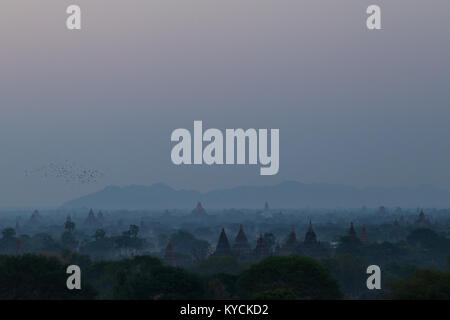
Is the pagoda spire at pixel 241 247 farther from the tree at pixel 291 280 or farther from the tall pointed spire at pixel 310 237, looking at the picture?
the tree at pixel 291 280

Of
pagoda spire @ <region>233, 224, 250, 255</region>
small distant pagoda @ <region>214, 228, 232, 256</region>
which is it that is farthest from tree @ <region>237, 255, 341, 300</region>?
pagoda spire @ <region>233, 224, 250, 255</region>

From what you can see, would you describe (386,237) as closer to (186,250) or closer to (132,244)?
(186,250)

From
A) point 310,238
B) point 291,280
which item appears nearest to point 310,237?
point 310,238

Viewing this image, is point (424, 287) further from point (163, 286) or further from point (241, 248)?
point (241, 248)

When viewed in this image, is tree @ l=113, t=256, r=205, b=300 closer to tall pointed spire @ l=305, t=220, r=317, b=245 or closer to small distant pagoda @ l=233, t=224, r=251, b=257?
small distant pagoda @ l=233, t=224, r=251, b=257
